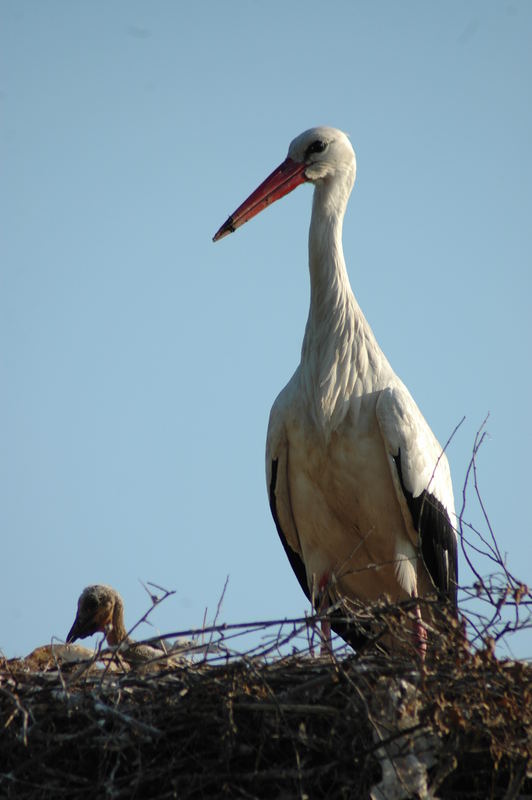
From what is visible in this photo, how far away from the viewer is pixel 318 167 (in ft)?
22.1

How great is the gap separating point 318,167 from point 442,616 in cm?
295

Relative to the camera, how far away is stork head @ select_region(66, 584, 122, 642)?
7262 mm

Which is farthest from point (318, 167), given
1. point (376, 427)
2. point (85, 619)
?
point (85, 619)

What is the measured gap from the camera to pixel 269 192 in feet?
22.4

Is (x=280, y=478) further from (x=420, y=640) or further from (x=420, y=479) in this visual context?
(x=420, y=640)

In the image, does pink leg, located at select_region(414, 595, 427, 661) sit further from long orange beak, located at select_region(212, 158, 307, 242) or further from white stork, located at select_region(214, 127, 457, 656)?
long orange beak, located at select_region(212, 158, 307, 242)

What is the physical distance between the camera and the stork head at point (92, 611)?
7262mm

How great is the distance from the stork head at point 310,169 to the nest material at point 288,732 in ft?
9.67

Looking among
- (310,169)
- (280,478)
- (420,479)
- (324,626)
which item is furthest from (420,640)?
(310,169)

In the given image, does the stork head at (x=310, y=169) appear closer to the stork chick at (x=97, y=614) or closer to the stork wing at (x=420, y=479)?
the stork wing at (x=420, y=479)

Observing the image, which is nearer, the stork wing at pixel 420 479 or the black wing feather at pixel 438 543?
the stork wing at pixel 420 479

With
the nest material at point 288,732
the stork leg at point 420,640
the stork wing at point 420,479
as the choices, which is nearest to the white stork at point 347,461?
the stork wing at point 420,479

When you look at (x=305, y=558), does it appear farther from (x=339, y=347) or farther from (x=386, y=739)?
(x=386, y=739)

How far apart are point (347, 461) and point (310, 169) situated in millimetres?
1537
